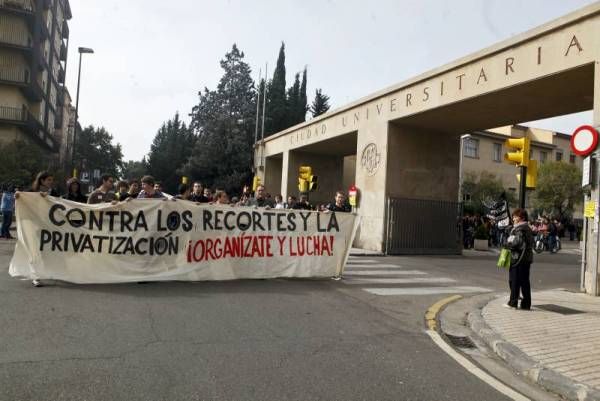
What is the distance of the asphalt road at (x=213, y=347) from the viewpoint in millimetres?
3938

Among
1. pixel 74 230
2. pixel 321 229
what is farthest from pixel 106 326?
pixel 321 229

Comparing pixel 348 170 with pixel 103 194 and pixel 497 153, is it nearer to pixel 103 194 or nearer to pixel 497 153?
pixel 103 194

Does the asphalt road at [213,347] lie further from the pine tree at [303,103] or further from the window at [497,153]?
the pine tree at [303,103]

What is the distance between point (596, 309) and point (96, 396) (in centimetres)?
753

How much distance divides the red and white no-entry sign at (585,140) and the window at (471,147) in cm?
3641

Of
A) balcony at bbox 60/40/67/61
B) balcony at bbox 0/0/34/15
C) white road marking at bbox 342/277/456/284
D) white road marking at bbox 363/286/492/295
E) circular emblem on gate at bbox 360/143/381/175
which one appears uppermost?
balcony at bbox 60/40/67/61

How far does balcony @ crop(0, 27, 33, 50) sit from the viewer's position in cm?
4041

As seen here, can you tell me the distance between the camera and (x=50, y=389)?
3719 millimetres

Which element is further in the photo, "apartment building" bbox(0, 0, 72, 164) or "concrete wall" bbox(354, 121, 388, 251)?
"apartment building" bbox(0, 0, 72, 164)

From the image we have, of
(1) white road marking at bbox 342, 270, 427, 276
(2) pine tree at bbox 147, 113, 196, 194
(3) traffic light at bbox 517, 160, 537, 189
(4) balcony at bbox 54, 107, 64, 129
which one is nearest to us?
(3) traffic light at bbox 517, 160, 537, 189

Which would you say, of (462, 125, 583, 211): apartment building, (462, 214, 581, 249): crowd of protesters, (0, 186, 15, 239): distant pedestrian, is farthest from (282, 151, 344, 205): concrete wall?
(462, 125, 583, 211): apartment building

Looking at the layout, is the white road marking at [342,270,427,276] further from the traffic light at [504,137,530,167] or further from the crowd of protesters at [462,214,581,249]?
the crowd of protesters at [462,214,581,249]

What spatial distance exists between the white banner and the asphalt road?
43cm

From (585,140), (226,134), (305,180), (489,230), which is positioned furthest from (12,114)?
(585,140)
